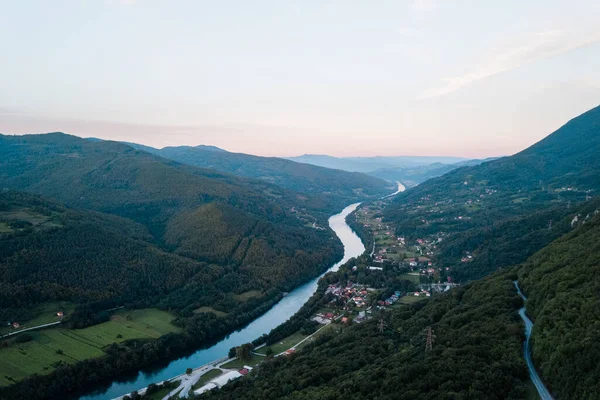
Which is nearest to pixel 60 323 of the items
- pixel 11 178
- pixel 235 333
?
pixel 235 333

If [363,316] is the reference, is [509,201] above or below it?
above

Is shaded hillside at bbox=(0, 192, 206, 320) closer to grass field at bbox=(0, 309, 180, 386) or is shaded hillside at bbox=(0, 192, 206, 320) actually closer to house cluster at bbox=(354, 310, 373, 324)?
grass field at bbox=(0, 309, 180, 386)

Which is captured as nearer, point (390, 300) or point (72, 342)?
point (72, 342)

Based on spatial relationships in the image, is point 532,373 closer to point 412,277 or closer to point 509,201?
point 412,277

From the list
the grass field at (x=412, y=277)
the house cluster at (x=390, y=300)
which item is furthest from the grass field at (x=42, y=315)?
the grass field at (x=412, y=277)

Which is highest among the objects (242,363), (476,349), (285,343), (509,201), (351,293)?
(509,201)

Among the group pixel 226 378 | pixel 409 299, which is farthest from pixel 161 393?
pixel 409 299

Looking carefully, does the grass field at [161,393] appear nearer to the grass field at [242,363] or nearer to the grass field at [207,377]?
the grass field at [207,377]
